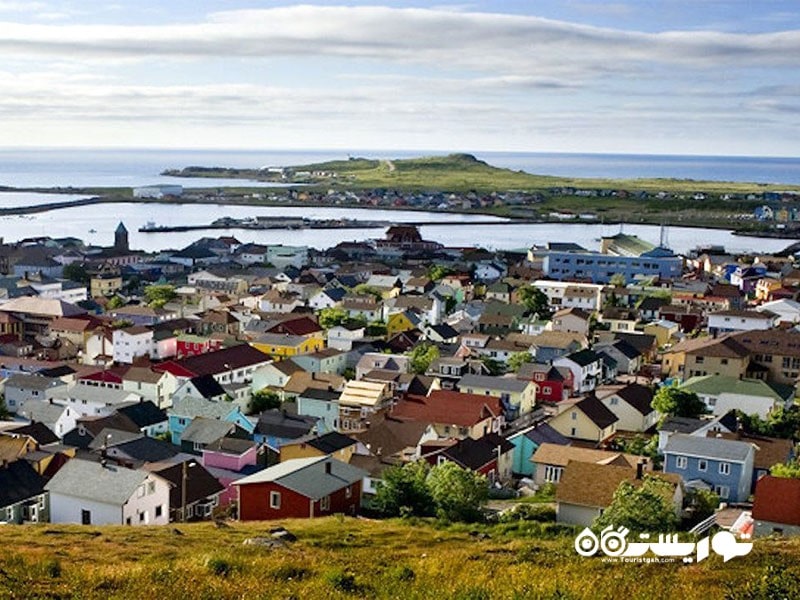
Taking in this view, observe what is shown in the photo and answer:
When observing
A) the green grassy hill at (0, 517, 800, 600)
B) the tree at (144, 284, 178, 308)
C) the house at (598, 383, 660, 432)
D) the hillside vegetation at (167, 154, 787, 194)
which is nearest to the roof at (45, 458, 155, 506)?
the green grassy hill at (0, 517, 800, 600)

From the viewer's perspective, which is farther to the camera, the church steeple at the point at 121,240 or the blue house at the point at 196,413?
the church steeple at the point at 121,240

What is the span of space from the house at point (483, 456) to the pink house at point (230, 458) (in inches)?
108

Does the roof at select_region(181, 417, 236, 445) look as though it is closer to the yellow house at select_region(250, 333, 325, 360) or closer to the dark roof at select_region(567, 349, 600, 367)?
the yellow house at select_region(250, 333, 325, 360)

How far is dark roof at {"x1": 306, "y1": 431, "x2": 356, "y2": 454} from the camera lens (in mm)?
13320

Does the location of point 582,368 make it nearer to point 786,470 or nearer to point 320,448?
point 786,470

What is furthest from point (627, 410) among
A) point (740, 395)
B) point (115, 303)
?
point (115, 303)

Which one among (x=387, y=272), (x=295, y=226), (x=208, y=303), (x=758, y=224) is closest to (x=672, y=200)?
(x=758, y=224)

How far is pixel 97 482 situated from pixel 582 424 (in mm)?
8830

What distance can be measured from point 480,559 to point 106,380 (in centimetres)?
1368

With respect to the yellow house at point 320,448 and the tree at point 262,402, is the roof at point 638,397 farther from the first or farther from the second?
the tree at point 262,402

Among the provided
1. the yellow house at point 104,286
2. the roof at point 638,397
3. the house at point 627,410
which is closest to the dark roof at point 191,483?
the house at point 627,410

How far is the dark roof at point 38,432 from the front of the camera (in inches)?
542

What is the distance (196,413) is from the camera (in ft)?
51.7

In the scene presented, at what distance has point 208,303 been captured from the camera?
1156 inches
